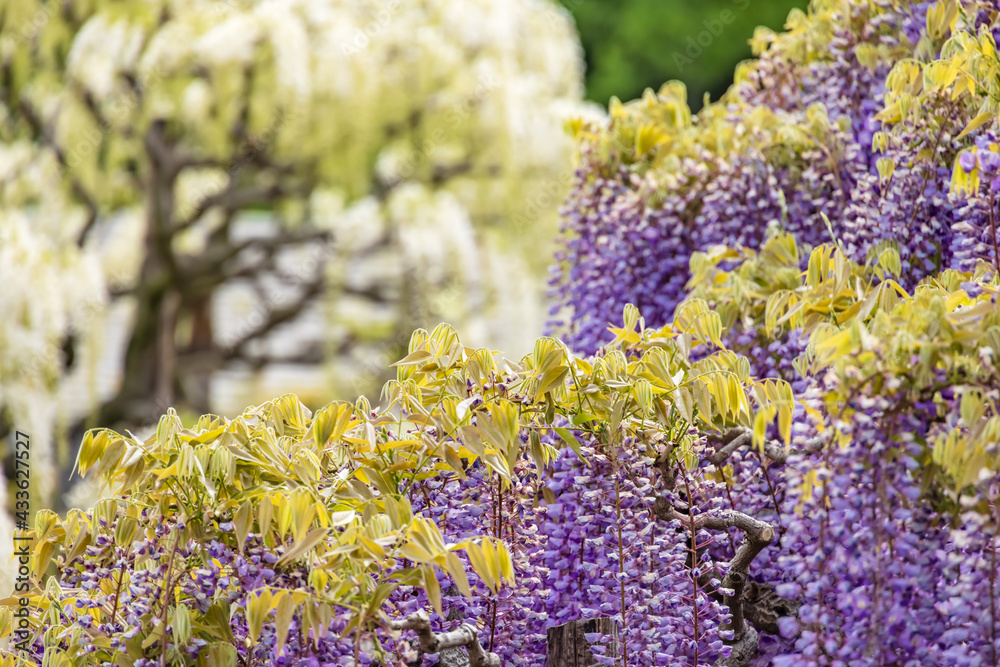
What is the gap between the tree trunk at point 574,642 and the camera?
157 centimetres

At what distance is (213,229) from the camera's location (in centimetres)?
725

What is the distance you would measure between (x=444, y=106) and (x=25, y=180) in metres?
2.48

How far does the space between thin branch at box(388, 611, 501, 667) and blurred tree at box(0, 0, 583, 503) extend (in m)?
3.68

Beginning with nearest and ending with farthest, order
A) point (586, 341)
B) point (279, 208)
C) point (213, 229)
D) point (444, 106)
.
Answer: point (586, 341)
point (444, 106)
point (279, 208)
point (213, 229)

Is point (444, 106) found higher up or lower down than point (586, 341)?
higher up

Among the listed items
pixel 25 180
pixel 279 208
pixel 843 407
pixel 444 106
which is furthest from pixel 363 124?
pixel 843 407

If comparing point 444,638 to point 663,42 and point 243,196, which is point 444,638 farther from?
point 663,42

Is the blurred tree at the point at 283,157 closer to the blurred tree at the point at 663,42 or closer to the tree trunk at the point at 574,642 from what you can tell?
the tree trunk at the point at 574,642

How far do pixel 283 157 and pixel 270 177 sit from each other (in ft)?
2.38

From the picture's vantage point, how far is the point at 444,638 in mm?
1369

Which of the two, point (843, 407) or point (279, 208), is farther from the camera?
point (279, 208)

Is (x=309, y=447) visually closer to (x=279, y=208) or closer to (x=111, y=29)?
(x=111, y=29)

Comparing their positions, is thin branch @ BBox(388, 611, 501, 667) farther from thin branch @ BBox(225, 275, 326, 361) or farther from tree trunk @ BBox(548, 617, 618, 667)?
thin branch @ BBox(225, 275, 326, 361)

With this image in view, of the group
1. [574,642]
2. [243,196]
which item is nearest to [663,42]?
[243,196]
